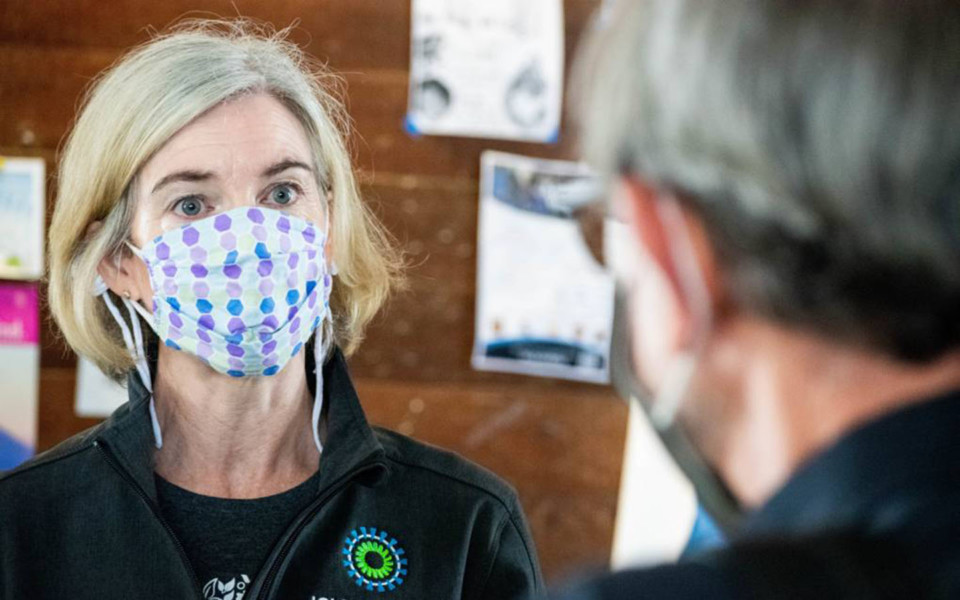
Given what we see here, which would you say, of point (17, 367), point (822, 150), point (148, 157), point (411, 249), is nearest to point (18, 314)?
point (17, 367)

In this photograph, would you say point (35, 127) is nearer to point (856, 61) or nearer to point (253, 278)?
point (253, 278)

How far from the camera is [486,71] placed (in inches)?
104

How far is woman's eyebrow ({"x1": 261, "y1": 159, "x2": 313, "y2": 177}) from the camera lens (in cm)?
166

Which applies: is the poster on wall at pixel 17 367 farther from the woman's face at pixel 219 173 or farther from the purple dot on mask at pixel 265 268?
the purple dot on mask at pixel 265 268

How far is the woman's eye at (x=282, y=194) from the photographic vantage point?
167 centimetres

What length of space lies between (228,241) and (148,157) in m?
0.17

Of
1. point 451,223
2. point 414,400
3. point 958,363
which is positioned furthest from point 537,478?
point 958,363

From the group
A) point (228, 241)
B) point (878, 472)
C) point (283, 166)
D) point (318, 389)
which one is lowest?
point (318, 389)

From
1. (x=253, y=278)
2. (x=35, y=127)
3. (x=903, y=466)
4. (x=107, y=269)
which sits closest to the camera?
(x=903, y=466)

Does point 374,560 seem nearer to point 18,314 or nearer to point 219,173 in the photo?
point 219,173

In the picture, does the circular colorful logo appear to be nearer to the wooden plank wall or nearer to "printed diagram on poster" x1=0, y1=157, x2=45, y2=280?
the wooden plank wall

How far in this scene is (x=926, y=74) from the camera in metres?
0.68

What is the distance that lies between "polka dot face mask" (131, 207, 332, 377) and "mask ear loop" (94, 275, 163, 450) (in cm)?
9

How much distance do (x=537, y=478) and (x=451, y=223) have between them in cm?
61
